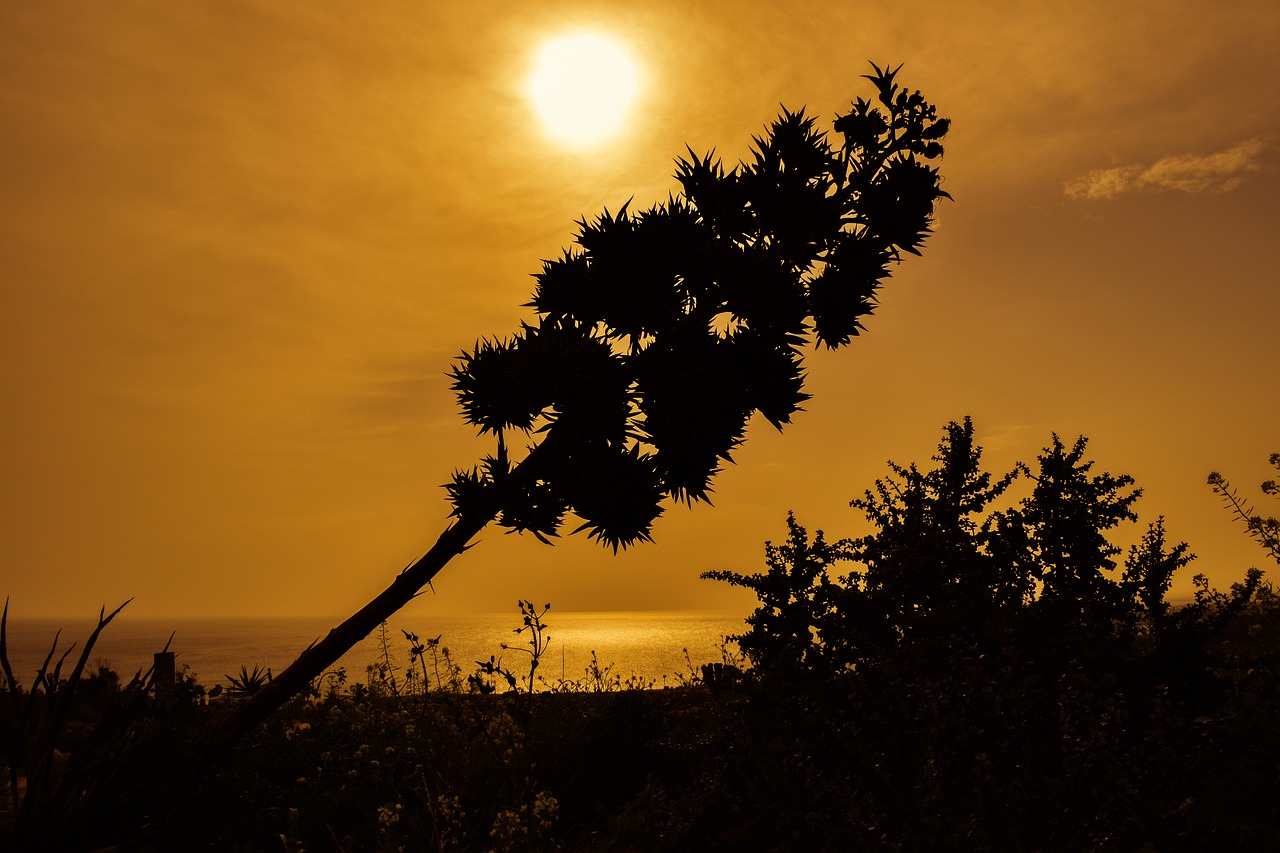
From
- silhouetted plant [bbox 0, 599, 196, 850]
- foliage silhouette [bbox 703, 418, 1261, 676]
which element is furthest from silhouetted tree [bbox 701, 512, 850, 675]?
silhouetted plant [bbox 0, 599, 196, 850]

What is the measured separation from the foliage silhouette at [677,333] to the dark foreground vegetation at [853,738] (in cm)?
107

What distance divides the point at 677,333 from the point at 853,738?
343 centimetres

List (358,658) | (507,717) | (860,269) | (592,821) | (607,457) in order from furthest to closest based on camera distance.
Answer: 1. (358,658)
2. (507,717)
3. (592,821)
4. (860,269)
5. (607,457)

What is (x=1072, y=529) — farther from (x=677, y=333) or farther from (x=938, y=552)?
(x=677, y=333)

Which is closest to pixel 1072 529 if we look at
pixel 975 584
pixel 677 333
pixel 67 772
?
pixel 975 584

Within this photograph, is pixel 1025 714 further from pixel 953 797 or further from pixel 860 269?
pixel 860 269

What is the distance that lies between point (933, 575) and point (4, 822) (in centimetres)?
766

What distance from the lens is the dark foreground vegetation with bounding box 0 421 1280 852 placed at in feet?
18.7

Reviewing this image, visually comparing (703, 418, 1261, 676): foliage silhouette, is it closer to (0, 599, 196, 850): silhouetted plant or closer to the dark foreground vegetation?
the dark foreground vegetation

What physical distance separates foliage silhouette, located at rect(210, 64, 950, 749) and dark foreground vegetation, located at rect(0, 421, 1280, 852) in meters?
1.07

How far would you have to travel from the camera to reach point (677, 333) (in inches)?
265

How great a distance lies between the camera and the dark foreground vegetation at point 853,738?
5.71 metres

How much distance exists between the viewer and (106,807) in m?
5.64

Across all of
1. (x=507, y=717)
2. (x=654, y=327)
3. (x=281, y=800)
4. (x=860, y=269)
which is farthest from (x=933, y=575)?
(x=281, y=800)
